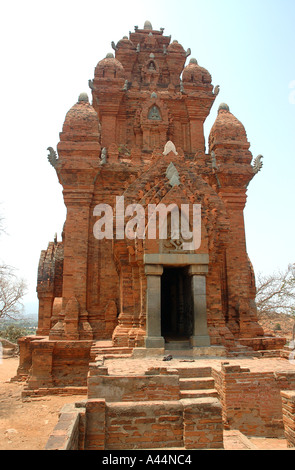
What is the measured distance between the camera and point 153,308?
35.2 feet

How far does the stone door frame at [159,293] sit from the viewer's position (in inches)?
418

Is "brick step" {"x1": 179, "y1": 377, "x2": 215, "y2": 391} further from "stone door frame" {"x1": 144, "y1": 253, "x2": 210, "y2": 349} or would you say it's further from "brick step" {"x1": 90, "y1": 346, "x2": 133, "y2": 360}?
"brick step" {"x1": 90, "y1": 346, "x2": 133, "y2": 360}

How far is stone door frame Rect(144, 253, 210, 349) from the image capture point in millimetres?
10609

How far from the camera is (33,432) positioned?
8.70m

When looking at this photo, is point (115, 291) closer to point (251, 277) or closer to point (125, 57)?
point (251, 277)

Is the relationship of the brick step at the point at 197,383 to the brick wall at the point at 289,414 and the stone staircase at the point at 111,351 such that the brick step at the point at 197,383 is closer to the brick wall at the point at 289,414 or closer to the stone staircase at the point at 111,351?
the brick wall at the point at 289,414

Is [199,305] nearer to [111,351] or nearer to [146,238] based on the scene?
[146,238]

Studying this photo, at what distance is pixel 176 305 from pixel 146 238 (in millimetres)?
4518

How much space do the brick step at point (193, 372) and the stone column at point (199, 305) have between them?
2.08 meters

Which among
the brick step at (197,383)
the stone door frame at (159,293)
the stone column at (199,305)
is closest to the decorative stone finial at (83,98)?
the stone door frame at (159,293)

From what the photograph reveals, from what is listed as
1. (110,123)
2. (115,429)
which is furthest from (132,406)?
(110,123)

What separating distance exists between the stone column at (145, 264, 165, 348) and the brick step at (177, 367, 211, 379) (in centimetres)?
213

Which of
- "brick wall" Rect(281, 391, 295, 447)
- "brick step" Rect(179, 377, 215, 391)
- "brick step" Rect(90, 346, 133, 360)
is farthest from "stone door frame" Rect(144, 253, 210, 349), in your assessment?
"brick wall" Rect(281, 391, 295, 447)
